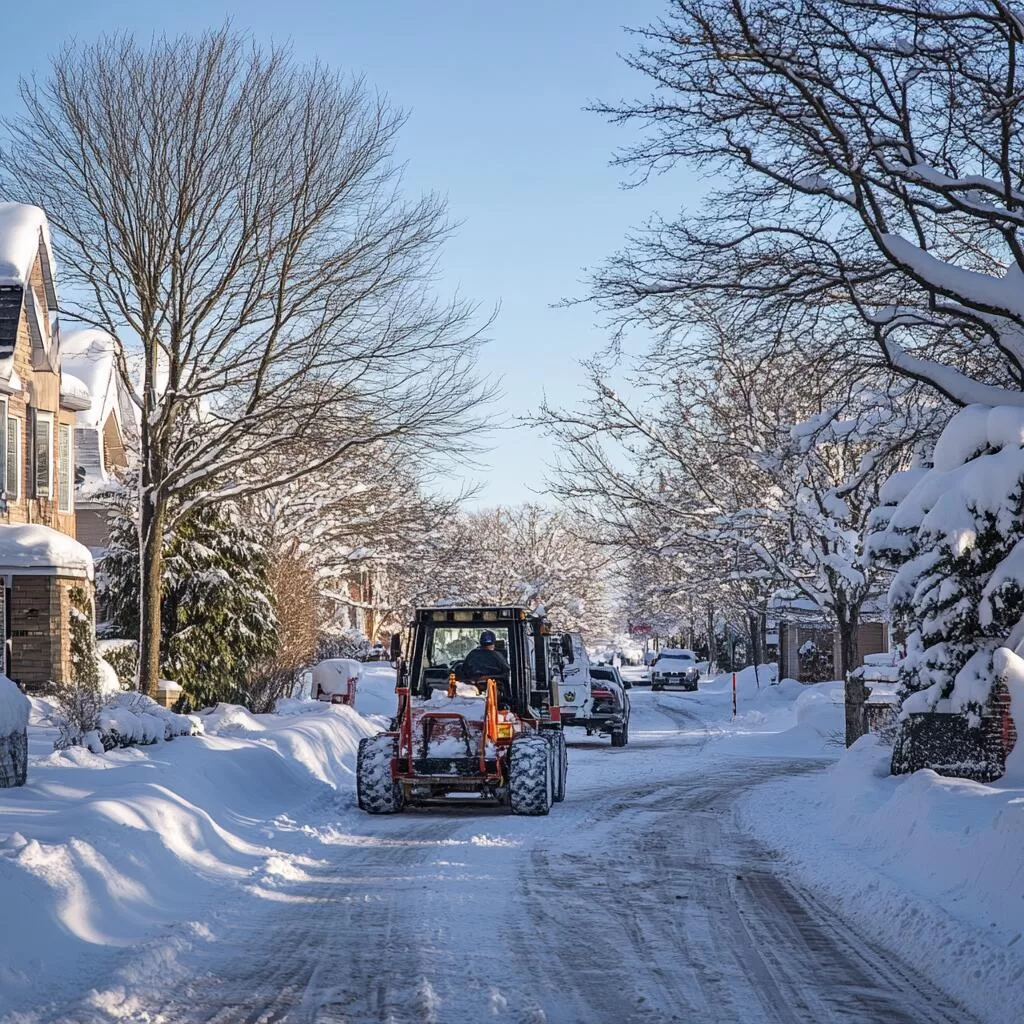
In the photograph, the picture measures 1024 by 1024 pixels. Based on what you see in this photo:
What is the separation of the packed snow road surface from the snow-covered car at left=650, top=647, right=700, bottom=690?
162 feet

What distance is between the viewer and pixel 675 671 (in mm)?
62906

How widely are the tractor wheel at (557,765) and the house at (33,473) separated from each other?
458 inches

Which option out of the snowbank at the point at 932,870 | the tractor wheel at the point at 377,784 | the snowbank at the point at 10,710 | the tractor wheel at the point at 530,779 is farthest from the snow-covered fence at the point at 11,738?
the snowbank at the point at 932,870

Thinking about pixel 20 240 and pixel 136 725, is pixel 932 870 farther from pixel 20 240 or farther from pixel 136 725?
pixel 20 240

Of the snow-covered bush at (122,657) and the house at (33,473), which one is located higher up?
the house at (33,473)

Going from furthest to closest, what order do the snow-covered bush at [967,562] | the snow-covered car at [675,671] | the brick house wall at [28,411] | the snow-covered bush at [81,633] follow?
the snow-covered car at [675,671] < the brick house wall at [28,411] < the snow-covered bush at [81,633] < the snow-covered bush at [967,562]

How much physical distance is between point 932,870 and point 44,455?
22980 millimetres

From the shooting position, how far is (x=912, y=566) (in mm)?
14828

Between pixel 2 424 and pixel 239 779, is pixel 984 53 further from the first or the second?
pixel 2 424

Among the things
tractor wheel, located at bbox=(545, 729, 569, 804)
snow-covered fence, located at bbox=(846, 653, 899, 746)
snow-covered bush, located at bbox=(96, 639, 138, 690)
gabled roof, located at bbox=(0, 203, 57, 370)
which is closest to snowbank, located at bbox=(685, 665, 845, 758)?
snow-covered fence, located at bbox=(846, 653, 899, 746)

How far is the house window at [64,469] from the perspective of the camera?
97.6 feet

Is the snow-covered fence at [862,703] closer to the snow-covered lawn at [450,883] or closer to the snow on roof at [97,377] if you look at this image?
the snow-covered lawn at [450,883]

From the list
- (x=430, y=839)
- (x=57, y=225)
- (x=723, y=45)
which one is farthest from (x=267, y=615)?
(x=723, y=45)

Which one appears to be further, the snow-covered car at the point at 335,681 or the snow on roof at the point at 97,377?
the snow on roof at the point at 97,377
